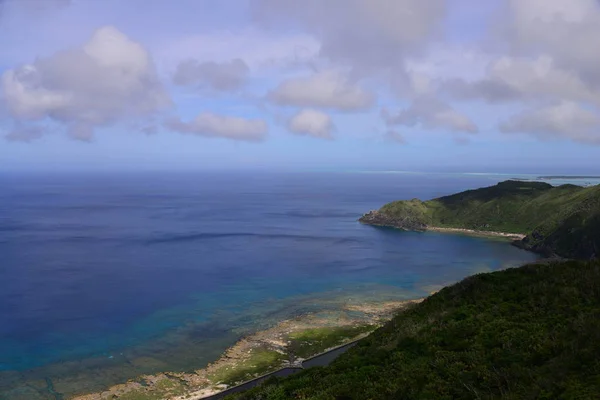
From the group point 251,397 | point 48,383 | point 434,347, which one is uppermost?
point 434,347

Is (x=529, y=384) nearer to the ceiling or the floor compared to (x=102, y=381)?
nearer to the ceiling

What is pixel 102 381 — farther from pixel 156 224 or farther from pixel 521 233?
pixel 521 233

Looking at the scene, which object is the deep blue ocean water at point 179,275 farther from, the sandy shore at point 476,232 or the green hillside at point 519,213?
the green hillside at point 519,213

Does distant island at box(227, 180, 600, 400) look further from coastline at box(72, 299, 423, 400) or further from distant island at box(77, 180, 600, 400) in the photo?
coastline at box(72, 299, 423, 400)

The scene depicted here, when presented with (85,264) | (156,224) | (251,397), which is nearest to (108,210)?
(156,224)

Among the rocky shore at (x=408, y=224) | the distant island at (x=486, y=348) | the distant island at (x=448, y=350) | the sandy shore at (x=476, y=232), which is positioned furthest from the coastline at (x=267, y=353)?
the rocky shore at (x=408, y=224)
